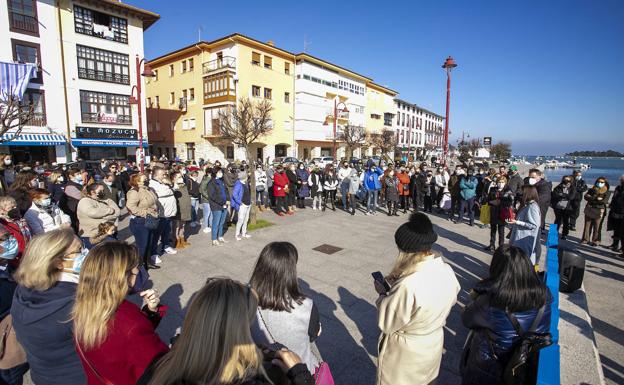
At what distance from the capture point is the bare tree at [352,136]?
44969mm

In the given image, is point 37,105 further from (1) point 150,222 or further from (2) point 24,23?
(1) point 150,222

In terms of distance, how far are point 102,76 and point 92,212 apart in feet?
90.2

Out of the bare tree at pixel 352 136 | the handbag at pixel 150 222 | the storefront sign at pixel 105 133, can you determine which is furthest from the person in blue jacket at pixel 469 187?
the bare tree at pixel 352 136

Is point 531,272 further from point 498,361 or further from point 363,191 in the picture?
point 363,191

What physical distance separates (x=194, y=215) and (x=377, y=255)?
19.8 ft

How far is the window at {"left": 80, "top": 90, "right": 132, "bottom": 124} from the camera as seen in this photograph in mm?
25953

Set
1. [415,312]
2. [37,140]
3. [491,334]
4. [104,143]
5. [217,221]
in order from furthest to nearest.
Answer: [104,143], [37,140], [217,221], [491,334], [415,312]

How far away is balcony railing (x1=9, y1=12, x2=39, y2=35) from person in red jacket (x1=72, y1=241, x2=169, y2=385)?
1196 inches

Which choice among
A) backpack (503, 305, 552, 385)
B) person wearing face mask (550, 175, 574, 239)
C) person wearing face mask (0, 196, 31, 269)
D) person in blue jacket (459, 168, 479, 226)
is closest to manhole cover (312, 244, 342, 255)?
person in blue jacket (459, 168, 479, 226)

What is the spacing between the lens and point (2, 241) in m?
3.14

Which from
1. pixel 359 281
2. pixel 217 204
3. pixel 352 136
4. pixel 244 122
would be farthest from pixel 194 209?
pixel 352 136

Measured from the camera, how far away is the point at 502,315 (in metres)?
2.43

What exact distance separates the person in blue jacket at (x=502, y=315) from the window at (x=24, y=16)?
31786 millimetres

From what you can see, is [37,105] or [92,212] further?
[37,105]
